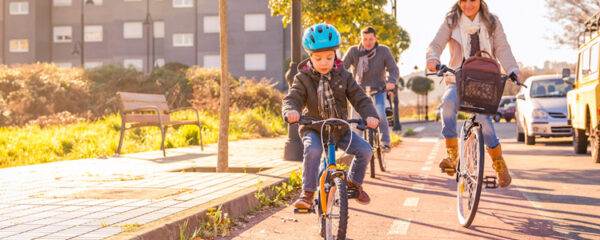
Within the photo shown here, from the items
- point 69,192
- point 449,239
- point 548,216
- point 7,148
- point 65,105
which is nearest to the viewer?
point 449,239

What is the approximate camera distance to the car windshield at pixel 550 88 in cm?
1611

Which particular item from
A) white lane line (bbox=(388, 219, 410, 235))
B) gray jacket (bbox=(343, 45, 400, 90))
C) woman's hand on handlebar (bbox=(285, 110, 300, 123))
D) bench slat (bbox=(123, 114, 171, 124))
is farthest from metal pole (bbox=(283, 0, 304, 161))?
woman's hand on handlebar (bbox=(285, 110, 300, 123))

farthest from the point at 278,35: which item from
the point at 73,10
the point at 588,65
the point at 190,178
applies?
the point at 190,178

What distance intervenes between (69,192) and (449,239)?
348 centimetres

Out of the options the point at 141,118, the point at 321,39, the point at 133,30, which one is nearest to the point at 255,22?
the point at 133,30

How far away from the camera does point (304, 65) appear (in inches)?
195

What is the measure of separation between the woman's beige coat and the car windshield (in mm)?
10755

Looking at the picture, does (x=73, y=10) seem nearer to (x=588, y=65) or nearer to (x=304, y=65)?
(x=588, y=65)

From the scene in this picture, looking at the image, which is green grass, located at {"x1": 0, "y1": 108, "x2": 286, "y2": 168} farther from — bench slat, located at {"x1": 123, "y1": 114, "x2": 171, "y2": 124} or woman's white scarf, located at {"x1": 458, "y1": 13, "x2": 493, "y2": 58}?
woman's white scarf, located at {"x1": 458, "y1": 13, "x2": 493, "y2": 58}

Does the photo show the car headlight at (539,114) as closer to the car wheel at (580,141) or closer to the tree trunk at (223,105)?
the car wheel at (580,141)

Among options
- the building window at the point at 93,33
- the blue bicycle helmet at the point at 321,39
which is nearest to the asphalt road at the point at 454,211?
the blue bicycle helmet at the point at 321,39

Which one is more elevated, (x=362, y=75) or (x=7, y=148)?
(x=362, y=75)

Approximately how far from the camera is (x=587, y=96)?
11.0 m

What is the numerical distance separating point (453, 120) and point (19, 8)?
54.9 meters
